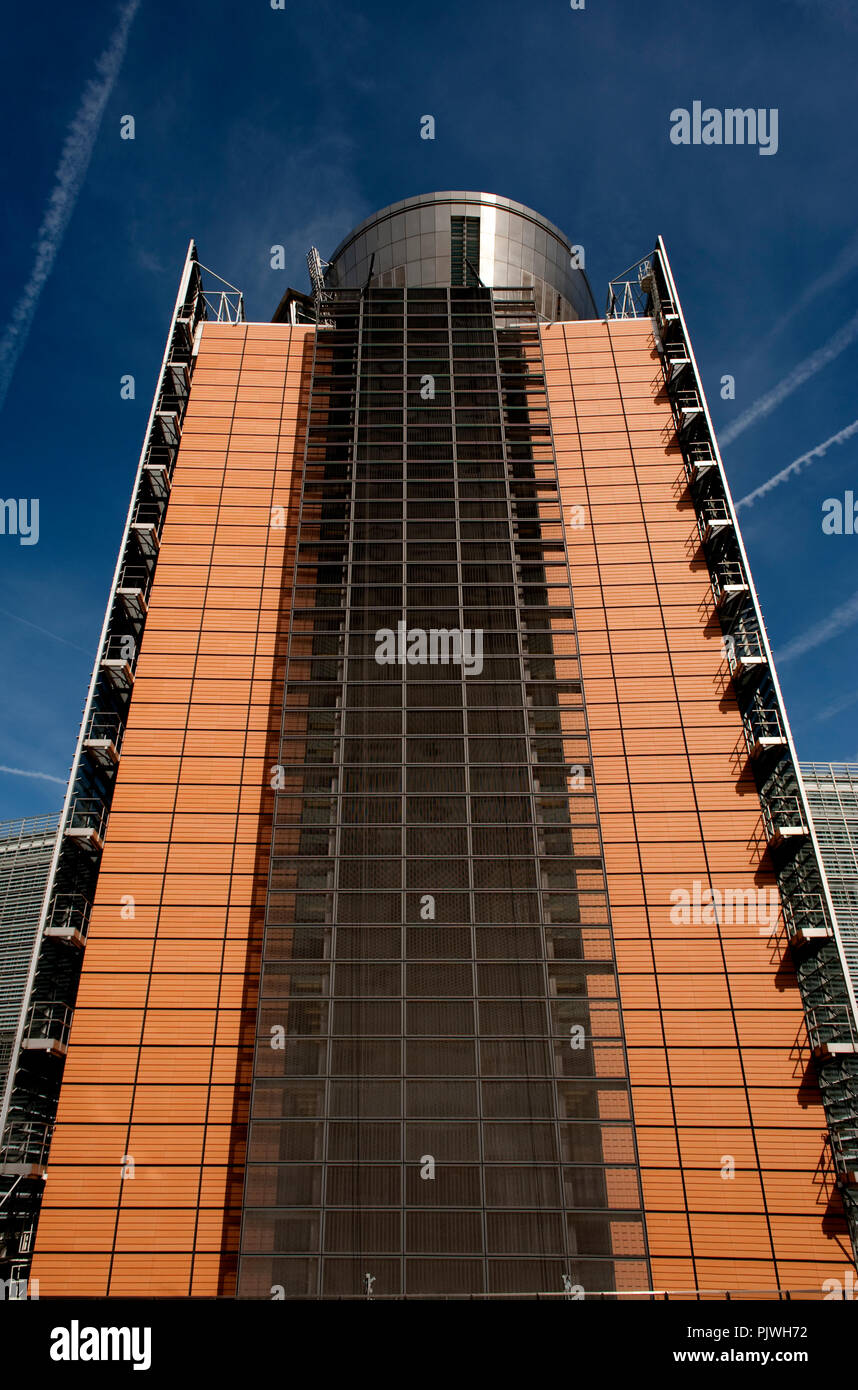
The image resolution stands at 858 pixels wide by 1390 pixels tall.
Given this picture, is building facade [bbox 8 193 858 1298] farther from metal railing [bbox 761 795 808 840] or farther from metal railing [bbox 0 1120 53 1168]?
metal railing [bbox 0 1120 53 1168]

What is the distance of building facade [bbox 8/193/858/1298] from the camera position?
2712 cm

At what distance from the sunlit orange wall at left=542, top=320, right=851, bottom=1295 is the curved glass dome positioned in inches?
575

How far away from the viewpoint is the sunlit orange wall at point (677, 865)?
2848 centimetres

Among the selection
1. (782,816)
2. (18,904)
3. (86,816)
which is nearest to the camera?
(782,816)

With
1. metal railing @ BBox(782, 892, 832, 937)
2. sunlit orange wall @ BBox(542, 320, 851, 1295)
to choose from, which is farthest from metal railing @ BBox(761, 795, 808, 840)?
metal railing @ BBox(782, 892, 832, 937)

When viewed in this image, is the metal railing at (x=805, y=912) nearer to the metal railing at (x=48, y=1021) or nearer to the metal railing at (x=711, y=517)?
the metal railing at (x=711, y=517)

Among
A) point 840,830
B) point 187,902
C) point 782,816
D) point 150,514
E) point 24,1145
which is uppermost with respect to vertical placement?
point 150,514

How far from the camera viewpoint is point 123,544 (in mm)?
42000

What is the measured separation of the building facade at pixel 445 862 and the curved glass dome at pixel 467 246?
43.5 feet

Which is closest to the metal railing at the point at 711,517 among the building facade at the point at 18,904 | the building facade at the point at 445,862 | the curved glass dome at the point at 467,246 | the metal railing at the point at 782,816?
the building facade at the point at 445,862

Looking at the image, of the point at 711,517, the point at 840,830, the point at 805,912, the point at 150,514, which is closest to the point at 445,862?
the point at 805,912

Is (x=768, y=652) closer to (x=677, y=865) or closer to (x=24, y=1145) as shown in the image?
(x=677, y=865)

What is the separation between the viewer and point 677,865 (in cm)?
3497

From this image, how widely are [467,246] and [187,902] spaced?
161ft
